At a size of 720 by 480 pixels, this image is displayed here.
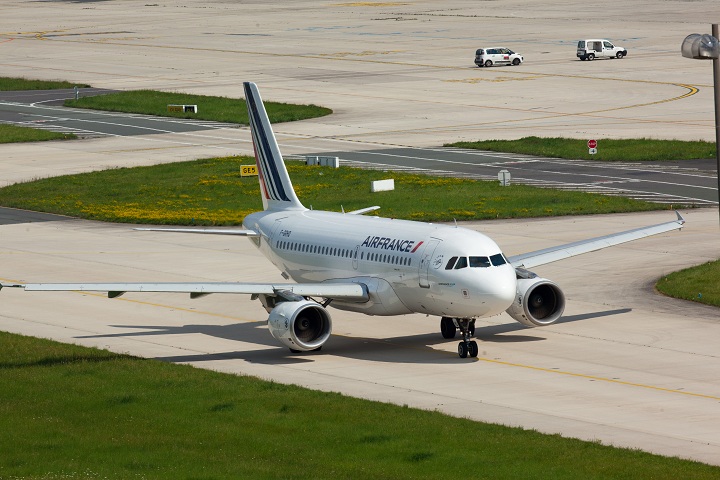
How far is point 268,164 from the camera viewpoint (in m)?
56.2

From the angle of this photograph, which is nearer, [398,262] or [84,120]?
[398,262]

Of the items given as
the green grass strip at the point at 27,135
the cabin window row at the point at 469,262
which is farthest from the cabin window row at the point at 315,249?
the green grass strip at the point at 27,135

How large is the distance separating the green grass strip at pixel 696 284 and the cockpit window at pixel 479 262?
13343 millimetres

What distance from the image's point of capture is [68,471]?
32.4 meters

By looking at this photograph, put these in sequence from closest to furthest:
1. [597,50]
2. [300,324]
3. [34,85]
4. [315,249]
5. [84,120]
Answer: [300,324] < [315,249] < [84,120] < [34,85] < [597,50]

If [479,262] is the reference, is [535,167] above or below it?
above

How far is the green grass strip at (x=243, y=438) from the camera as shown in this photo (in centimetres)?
3234

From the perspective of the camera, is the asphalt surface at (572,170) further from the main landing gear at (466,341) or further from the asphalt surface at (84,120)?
the main landing gear at (466,341)

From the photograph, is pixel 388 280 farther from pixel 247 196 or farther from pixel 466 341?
pixel 247 196

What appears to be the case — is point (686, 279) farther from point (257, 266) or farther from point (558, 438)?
point (558, 438)

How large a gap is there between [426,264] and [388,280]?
2161mm

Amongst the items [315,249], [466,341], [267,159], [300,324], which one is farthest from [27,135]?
[466,341]

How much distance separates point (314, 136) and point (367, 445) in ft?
258

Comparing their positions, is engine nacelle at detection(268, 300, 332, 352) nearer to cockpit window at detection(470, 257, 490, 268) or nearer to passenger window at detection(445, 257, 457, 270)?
passenger window at detection(445, 257, 457, 270)
